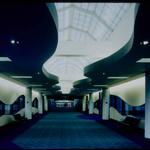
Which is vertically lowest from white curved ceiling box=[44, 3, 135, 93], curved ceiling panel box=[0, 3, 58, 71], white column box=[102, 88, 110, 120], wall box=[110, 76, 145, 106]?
white column box=[102, 88, 110, 120]

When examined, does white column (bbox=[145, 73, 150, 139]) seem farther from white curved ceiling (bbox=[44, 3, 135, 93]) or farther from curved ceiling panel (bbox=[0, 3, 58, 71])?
curved ceiling panel (bbox=[0, 3, 58, 71])

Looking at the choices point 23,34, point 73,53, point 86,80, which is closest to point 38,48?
point 23,34

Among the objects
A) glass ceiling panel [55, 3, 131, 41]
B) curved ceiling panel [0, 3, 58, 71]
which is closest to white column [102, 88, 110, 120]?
glass ceiling panel [55, 3, 131, 41]

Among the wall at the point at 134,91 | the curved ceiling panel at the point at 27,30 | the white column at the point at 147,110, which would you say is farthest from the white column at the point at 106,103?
the curved ceiling panel at the point at 27,30

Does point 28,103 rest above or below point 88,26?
below

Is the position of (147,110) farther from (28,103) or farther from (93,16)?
(28,103)

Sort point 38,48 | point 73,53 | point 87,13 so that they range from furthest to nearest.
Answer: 1. point 87,13
2. point 73,53
3. point 38,48

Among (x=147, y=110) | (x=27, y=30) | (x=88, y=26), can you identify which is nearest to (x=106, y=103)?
(x=88, y=26)

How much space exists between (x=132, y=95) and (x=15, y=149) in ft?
48.2

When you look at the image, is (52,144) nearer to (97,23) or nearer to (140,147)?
(140,147)

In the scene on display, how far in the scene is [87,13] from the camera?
2345cm

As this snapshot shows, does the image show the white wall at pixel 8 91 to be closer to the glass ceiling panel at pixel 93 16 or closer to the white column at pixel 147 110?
the glass ceiling panel at pixel 93 16

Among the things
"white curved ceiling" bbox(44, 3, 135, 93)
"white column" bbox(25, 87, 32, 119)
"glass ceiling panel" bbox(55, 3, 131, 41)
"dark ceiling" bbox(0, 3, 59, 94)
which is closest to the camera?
"dark ceiling" bbox(0, 3, 59, 94)

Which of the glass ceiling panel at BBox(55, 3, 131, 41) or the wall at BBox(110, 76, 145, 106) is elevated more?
the glass ceiling panel at BBox(55, 3, 131, 41)
